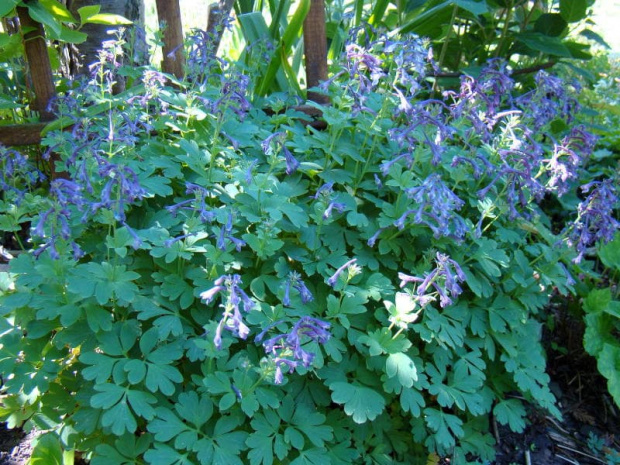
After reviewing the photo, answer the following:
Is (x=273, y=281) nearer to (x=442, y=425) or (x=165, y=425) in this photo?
(x=165, y=425)

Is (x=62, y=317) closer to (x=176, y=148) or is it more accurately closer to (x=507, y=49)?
(x=176, y=148)

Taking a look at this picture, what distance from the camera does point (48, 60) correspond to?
262cm

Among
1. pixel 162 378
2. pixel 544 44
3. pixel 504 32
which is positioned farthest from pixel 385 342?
pixel 504 32

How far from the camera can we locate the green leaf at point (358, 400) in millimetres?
1932

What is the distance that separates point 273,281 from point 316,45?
1.73 metres

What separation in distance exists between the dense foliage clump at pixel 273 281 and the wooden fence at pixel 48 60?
167mm

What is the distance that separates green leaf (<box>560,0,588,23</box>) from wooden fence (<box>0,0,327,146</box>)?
170cm

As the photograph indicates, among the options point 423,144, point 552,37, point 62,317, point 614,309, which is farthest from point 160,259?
point 552,37

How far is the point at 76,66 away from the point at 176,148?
Result: 4.17ft

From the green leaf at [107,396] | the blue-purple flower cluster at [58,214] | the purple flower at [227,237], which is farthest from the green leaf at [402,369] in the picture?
the blue-purple flower cluster at [58,214]

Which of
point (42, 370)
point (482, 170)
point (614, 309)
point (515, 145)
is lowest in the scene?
point (614, 309)

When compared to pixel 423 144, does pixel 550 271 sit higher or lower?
lower

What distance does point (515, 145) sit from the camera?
231 centimetres

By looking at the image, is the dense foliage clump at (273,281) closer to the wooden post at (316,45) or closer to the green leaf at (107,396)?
the green leaf at (107,396)
